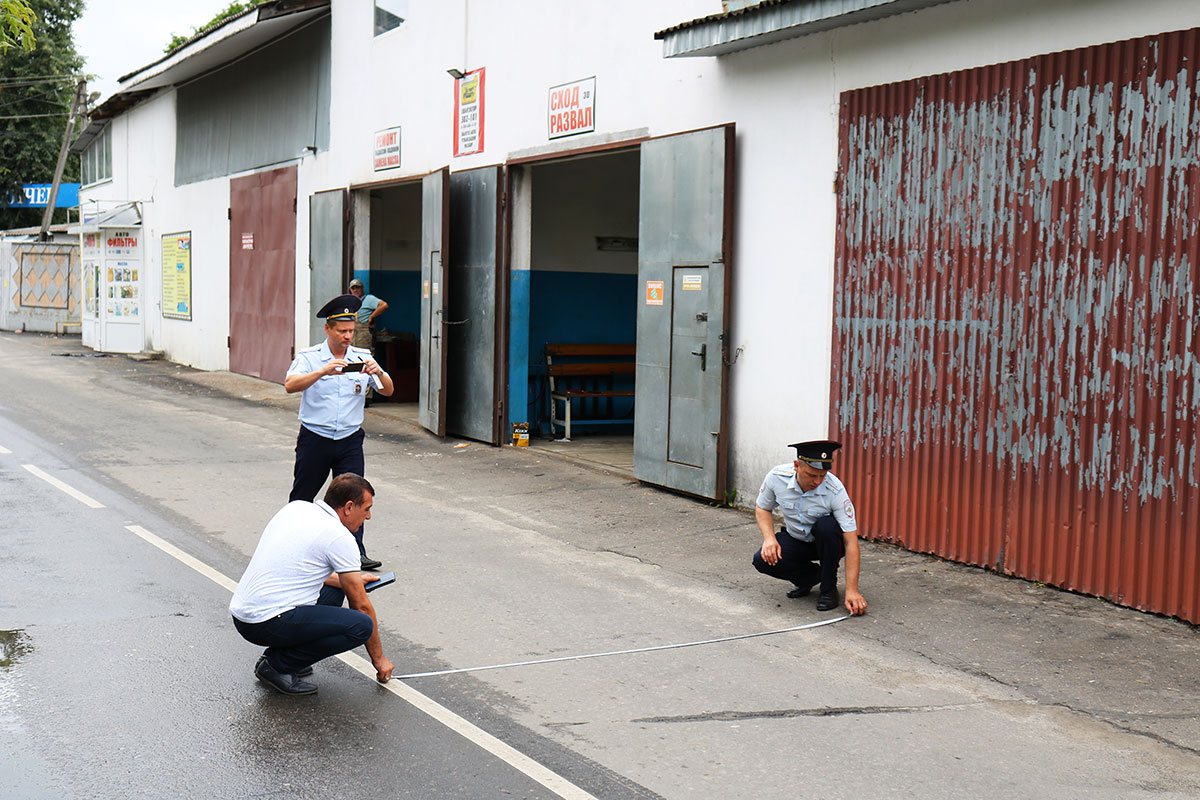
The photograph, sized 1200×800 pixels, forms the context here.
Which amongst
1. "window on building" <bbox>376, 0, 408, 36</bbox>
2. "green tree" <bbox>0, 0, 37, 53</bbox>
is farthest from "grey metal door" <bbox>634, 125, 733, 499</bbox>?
"window on building" <bbox>376, 0, 408, 36</bbox>

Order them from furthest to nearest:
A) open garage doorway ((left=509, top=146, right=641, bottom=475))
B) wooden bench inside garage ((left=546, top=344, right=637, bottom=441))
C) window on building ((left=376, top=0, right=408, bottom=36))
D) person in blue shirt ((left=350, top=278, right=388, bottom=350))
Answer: person in blue shirt ((left=350, top=278, right=388, bottom=350))
window on building ((left=376, top=0, right=408, bottom=36))
open garage doorway ((left=509, top=146, right=641, bottom=475))
wooden bench inside garage ((left=546, top=344, right=637, bottom=441))

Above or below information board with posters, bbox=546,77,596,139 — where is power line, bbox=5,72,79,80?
above

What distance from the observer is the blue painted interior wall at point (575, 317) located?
15.8 meters

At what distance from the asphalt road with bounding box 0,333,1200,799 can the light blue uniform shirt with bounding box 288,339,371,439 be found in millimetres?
1114

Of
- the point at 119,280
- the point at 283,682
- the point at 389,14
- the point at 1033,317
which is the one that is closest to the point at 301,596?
the point at 283,682

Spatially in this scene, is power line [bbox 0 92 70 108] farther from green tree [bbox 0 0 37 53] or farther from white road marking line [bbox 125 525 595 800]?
white road marking line [bbox 125 525 595 800]

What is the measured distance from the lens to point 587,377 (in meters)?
16.1

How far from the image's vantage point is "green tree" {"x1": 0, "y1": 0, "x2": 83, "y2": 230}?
44.9m

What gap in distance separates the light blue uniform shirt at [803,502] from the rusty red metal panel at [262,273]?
14481 mm

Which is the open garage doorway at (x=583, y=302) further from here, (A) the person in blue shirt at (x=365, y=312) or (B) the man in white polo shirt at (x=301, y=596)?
(B) the man in white polo shirt at (x=301, y=596)

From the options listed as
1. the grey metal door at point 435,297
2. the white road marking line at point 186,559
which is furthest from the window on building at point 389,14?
the white road marking line at point 186,559

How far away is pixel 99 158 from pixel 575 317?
23.3 m

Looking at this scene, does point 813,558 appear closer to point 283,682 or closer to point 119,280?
point 283,682

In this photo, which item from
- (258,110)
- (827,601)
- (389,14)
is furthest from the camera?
(258,110)
